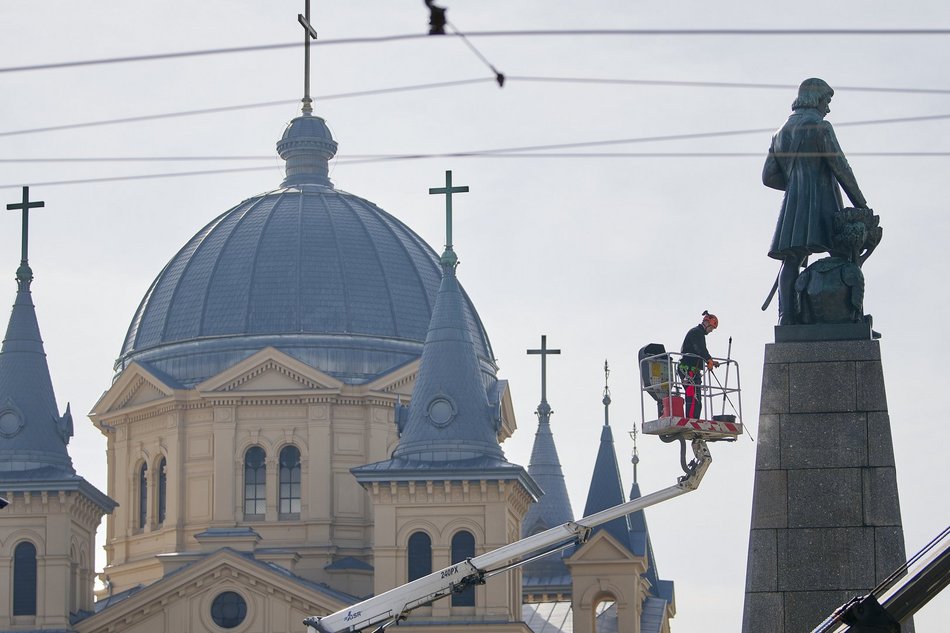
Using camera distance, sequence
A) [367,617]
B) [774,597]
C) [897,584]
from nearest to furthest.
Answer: [897,584] < [774,597] < [367,617]

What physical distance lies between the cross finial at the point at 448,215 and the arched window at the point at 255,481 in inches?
307

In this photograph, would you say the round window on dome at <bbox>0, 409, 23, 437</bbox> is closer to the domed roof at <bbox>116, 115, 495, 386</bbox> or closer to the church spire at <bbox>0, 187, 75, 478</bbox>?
the church spire at <bbox>0, 187, 75, 478</bbox>

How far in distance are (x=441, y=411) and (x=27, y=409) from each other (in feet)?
34.6

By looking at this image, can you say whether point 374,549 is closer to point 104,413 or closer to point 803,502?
point 104,413

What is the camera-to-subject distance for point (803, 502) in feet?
77.0

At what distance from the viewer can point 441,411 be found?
59.6 metres

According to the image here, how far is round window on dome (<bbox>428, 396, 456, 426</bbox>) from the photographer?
59.4 meters

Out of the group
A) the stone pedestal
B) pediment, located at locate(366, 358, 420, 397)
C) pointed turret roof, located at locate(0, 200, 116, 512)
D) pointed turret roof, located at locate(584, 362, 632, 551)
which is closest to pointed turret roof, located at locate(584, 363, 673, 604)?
pointed turret roof, located at locate(584, 362, 632, 551)

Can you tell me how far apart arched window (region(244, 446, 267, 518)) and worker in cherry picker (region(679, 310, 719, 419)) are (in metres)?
40.2

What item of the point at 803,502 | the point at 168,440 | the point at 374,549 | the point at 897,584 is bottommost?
the point at 897,584

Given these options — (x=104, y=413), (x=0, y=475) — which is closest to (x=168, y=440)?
(x=104, y=413)

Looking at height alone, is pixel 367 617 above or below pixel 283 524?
below

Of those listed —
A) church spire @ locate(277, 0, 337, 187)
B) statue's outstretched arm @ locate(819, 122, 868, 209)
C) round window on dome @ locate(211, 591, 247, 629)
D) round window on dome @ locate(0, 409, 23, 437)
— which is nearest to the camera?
statue's outstretched arm @ locate(819, 122, 868, 209)

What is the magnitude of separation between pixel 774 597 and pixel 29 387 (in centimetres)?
4052
